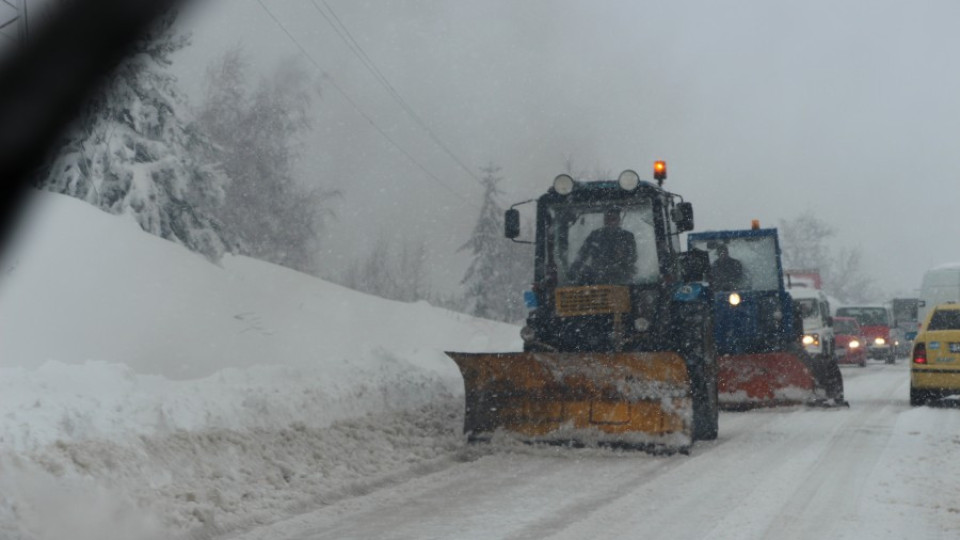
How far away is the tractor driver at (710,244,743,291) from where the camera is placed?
1631 cm

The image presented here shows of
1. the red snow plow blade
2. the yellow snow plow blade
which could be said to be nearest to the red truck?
the red snow plow blade

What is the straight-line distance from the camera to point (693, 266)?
11117 mm

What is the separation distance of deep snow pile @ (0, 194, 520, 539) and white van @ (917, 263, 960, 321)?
2364 centimetres

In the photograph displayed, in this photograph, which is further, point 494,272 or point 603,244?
point 494,272

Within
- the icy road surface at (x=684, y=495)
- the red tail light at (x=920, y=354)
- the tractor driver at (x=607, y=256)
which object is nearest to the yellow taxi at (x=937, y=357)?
the red tail light at (x=920, y=354)

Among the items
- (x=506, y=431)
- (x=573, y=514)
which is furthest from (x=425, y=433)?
(x=573, y=514)

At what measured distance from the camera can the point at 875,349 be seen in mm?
37000

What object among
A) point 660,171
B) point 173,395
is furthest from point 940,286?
point 173,395

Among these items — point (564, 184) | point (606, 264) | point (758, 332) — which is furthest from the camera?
point (758, 332)

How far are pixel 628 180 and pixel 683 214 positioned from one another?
2.20 ft

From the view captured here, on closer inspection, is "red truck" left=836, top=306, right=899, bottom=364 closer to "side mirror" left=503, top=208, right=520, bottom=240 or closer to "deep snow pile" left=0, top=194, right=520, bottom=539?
"deep snow pile" left=0, top=194, right=520, bottom=539

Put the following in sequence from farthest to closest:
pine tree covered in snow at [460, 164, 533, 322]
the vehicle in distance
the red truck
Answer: pine tree covered in snow at [460, 164, 533, 322]
the red truck
the vehicle in distance

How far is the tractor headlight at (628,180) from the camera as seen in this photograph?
10586mm

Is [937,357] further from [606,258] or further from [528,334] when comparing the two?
[528,334]
